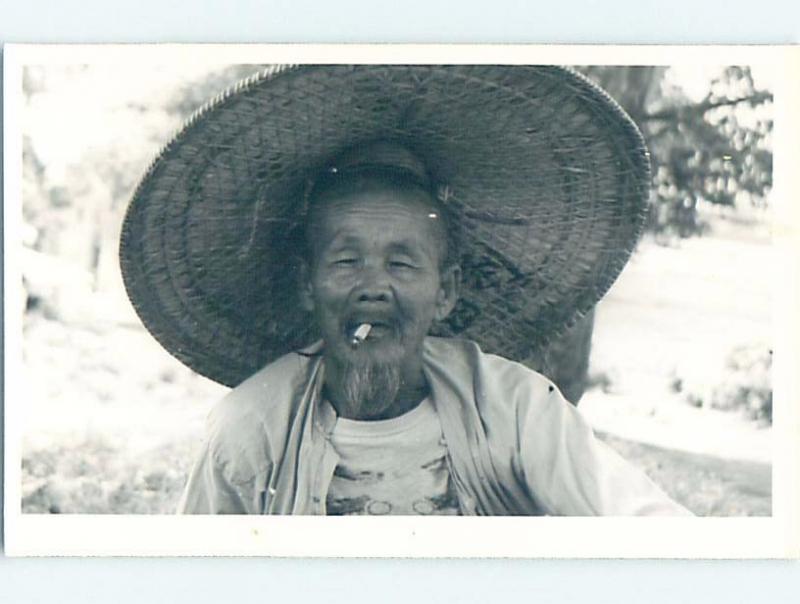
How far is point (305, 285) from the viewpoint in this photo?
21.0 feet

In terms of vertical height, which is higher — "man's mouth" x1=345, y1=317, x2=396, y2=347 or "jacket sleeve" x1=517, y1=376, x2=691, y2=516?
"man's mouth" x1=345, y1=317, x2=396, y2=347

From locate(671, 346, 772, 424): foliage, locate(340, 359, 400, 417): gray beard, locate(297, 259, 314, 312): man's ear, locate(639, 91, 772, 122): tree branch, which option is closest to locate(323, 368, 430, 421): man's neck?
locate(340, 359, 400, 417): gray beard

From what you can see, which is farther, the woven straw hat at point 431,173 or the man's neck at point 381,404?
the man's neck at point 381,404

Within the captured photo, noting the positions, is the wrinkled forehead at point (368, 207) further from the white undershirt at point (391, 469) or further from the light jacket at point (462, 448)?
the white undershirt at point (391, 469)

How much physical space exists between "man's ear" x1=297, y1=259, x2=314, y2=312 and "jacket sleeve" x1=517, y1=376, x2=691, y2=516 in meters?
0.66

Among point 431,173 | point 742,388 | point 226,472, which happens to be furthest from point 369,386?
point 742,388

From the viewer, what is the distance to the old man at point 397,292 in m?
6.36

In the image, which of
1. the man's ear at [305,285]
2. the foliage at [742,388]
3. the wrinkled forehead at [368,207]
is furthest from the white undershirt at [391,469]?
the foliage at [742,388]

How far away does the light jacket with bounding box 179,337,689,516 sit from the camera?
6.41 metres

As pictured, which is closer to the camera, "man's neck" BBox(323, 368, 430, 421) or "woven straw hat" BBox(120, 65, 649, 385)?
"woven straw hat" BBox(120, 65, 649, 385)

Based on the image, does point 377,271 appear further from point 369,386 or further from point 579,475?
point 579,475

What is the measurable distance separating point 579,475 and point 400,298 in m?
0.64

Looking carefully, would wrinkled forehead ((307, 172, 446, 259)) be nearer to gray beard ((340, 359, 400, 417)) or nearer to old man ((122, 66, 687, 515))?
old man ((122, 66, 687, 515))

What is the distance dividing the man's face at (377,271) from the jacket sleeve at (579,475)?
1.38 ft
